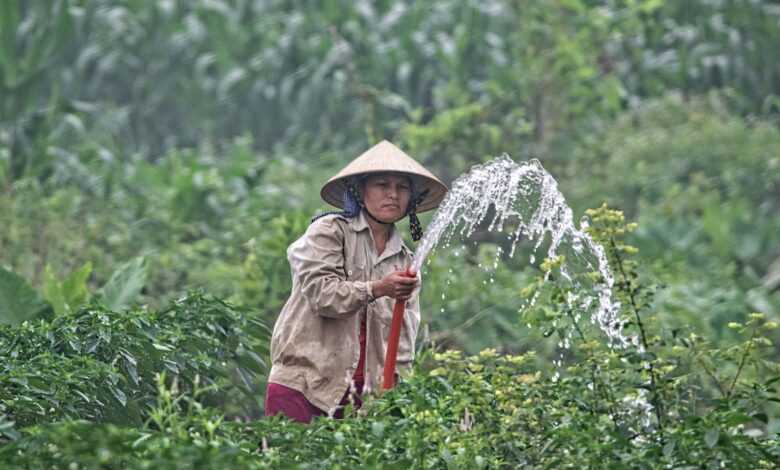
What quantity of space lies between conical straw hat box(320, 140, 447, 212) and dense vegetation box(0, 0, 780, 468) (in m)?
0.56

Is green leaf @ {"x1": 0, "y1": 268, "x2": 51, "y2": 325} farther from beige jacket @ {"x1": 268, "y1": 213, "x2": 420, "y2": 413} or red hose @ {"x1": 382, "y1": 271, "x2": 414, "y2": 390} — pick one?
red hose @ {"x1": 382, "y1": 271, "x2": 414, "y2": 390}

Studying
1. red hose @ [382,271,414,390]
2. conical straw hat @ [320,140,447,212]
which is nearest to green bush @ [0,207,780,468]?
red hose @ [382,271,414,390]

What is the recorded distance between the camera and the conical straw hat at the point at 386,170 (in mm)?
5148

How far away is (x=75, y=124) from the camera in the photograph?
41.0ft

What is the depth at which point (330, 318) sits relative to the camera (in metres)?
5.14

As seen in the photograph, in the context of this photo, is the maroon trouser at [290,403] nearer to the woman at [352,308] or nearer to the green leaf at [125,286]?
the woman at [352,308]

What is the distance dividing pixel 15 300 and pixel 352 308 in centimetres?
222

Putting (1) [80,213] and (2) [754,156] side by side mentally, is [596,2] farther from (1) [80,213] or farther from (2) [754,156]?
(1) [80,213]

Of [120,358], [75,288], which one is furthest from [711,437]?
[75,288]

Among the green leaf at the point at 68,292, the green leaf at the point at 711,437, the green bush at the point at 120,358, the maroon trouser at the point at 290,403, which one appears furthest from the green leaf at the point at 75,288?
the green leaf at the point at 711,437

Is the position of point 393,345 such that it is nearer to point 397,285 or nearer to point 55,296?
point 397,285

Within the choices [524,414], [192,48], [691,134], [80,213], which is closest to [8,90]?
[80,213]

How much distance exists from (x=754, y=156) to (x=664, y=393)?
328 inches

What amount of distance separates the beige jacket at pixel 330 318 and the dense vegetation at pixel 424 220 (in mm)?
252
